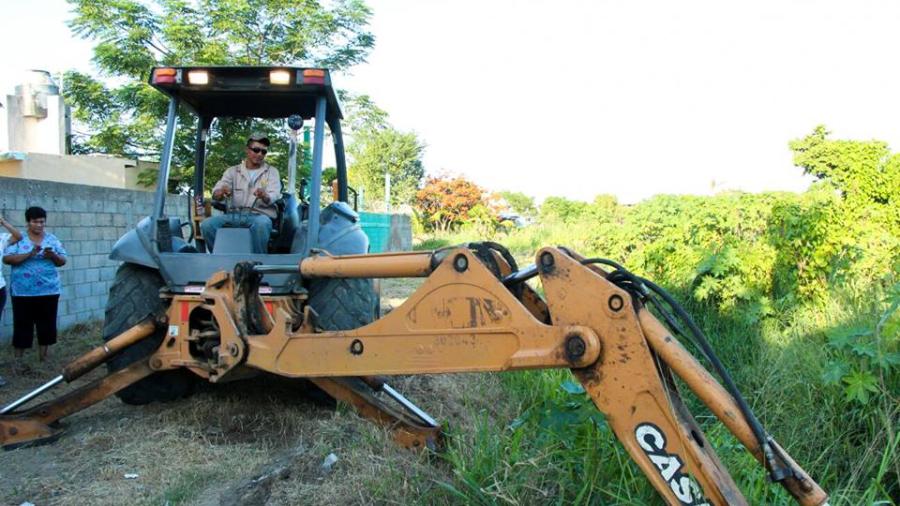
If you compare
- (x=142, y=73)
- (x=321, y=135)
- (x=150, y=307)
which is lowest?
(x=150, y=307)

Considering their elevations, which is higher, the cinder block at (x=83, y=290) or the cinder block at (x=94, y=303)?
the cinder block at (x=83, y=290)

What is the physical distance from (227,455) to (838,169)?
9.77m

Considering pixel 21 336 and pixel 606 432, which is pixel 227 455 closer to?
pixel 606 432

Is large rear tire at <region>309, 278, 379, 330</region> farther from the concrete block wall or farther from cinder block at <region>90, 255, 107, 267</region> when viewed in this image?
cinder block at <region>90, 255, 107, 267</region>

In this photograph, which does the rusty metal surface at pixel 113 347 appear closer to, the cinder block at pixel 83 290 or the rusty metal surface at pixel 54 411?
the rusty metal surface at pixel 54 411

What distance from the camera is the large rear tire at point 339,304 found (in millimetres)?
4555

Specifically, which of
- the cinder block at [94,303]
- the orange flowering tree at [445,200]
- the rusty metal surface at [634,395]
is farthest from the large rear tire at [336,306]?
the orange flowering tree at [445,200]

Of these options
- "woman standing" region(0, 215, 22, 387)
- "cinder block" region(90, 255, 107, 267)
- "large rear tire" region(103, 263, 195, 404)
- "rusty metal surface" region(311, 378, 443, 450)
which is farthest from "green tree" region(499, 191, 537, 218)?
"rusty metal surface" region(311, 378, 443, 450)

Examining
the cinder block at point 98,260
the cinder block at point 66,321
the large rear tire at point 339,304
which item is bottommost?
the cinder block at point 66,321

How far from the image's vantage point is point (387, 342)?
3021 millimetres

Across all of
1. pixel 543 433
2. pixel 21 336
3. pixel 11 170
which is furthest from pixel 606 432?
pixel 11 170

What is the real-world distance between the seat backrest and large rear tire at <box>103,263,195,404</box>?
18.2 inches

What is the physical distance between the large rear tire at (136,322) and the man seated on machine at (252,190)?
0.48 m

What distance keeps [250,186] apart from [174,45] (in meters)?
12.8
